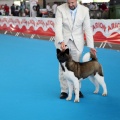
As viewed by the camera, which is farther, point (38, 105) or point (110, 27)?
point (110, 27)

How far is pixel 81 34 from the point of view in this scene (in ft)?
14.1

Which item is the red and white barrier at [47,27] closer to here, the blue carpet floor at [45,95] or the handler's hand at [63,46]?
the blue carpet floor at [45,95]

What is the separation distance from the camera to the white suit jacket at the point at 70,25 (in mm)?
4090

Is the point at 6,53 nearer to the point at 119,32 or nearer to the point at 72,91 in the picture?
the point at 119,32

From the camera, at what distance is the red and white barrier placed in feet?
28.8

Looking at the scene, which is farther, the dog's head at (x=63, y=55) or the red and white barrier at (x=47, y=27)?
the red and white barrier at (x=47, y=27)

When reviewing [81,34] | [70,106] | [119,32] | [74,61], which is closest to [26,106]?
[70,106]

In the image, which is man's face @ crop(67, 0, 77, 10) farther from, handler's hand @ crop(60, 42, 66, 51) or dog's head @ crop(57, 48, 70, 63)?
dog's head @ crop(57, 48, 70, 63)

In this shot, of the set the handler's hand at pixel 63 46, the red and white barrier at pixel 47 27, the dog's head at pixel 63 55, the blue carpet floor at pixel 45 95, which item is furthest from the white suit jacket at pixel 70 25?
the red and white barrier at pixel 47 27

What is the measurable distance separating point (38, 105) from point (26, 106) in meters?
0.19

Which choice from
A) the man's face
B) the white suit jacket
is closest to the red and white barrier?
the white suit jacket

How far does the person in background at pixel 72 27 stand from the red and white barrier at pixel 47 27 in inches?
183

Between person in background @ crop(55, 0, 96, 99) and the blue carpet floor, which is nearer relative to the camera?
the blue carpet floor

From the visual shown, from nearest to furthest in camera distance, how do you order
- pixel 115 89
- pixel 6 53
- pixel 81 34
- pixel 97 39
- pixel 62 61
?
pixel 62 61
pixel 81 34
pixel 115 89
pixel 6 53
pixel 97 39
